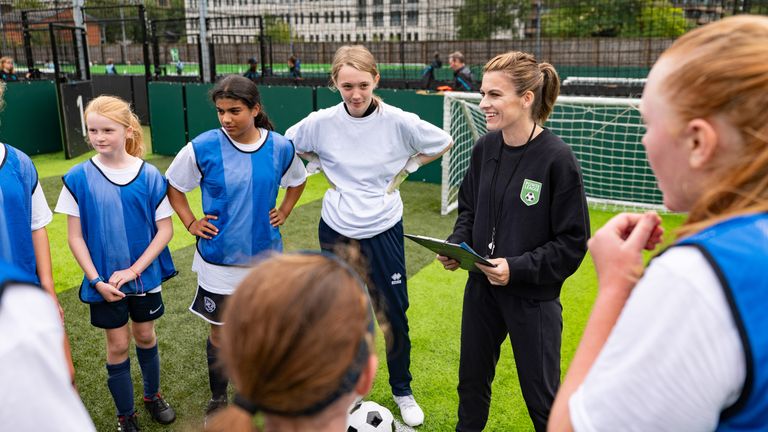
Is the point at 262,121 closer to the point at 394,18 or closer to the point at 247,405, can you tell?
the point at 247,405

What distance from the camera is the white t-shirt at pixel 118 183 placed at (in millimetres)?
2707

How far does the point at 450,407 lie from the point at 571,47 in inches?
501

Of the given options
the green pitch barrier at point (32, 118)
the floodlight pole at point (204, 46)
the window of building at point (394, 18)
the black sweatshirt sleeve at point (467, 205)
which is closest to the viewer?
the black sweatshirt sleeve at point (467, 205)

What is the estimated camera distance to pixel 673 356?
0.80m

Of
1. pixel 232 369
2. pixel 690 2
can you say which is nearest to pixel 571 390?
pixel 232 369

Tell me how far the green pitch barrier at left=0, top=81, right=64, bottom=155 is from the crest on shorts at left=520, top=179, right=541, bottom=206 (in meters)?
10.5

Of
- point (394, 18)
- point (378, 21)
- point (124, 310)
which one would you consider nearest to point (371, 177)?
point (124, 310)

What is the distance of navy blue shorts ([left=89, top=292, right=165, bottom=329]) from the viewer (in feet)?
9.16

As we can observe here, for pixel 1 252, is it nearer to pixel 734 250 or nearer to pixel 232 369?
pixel 232 369

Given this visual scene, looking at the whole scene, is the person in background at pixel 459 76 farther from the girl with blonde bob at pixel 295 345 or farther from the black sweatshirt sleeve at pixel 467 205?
the girl with blonde bob at pixel 295 345

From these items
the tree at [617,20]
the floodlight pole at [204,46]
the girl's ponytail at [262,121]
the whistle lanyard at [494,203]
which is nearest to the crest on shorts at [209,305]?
the girl's ponytail at [262,121]

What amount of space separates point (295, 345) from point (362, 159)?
2290 mm

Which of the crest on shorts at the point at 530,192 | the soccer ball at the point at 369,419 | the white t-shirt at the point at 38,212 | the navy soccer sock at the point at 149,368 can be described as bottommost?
the soccer ball at the point at 369,419

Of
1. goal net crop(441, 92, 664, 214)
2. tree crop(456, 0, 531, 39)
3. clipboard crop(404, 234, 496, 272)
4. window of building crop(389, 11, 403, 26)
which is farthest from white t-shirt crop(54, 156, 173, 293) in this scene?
window of building crop(389, 11, 403, 26)
